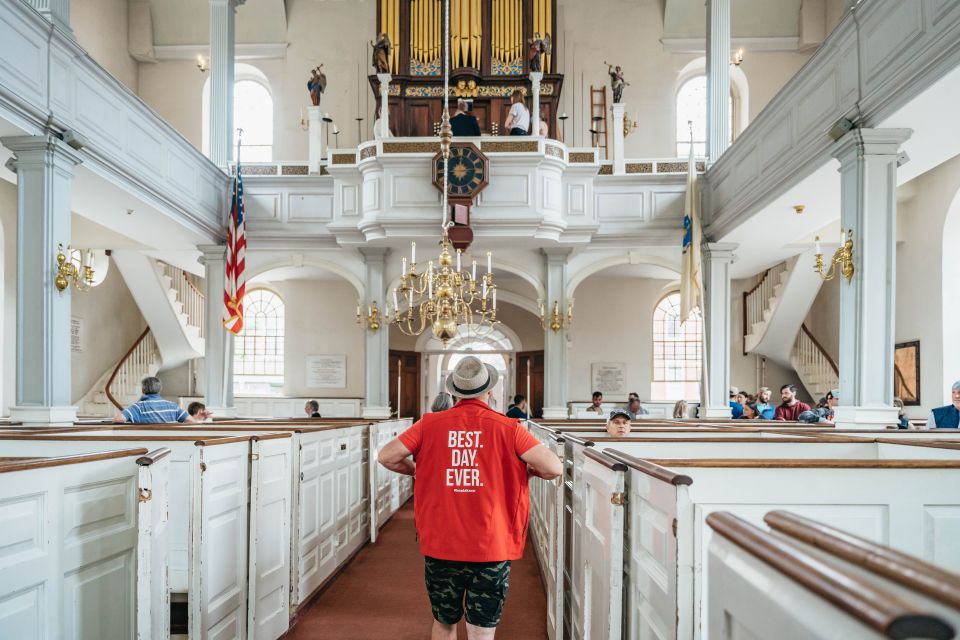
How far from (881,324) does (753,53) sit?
416 inches

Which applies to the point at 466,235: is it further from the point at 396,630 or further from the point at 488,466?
the point at 488,466

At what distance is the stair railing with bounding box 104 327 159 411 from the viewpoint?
47.2 ft

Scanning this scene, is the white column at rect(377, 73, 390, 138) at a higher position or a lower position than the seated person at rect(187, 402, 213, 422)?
higher

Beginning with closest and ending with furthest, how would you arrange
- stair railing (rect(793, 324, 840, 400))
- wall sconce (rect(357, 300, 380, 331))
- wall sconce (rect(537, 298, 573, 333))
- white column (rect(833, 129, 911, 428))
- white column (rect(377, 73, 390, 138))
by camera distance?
white column (rect(833, 129, 911, 428)), white column (rect(377, 73, 390, 138)), wall sconce (rect(537, 298, 573, 333)), wall sconce (rect(357, 300, 380, 331)), stair railing (rect(793, 324, 840, 400))

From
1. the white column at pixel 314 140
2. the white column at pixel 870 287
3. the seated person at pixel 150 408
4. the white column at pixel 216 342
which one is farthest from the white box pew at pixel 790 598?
the white column at pixel 314 140

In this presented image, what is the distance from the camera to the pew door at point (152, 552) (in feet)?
10.6

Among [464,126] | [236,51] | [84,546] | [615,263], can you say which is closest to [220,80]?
[464,126]

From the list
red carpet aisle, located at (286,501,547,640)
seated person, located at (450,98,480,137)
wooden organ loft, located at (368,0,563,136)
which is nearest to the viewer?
red carpet aisle, located at (286,501,547,640)

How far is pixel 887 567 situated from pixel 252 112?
54.0ft

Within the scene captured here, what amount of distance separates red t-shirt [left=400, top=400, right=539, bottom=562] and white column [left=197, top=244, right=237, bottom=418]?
30.5 feet

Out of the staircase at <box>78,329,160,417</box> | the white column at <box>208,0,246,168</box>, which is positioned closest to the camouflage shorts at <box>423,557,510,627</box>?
the white column at <box>208,0,246,168</box>

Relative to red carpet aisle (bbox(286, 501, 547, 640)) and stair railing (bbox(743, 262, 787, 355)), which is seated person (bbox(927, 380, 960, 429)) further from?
stair railing (bbox(743, 262, 787, 355))

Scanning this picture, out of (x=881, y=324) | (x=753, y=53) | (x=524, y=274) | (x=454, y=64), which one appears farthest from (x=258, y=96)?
(x=881, y=324)

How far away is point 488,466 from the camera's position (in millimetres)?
3266
